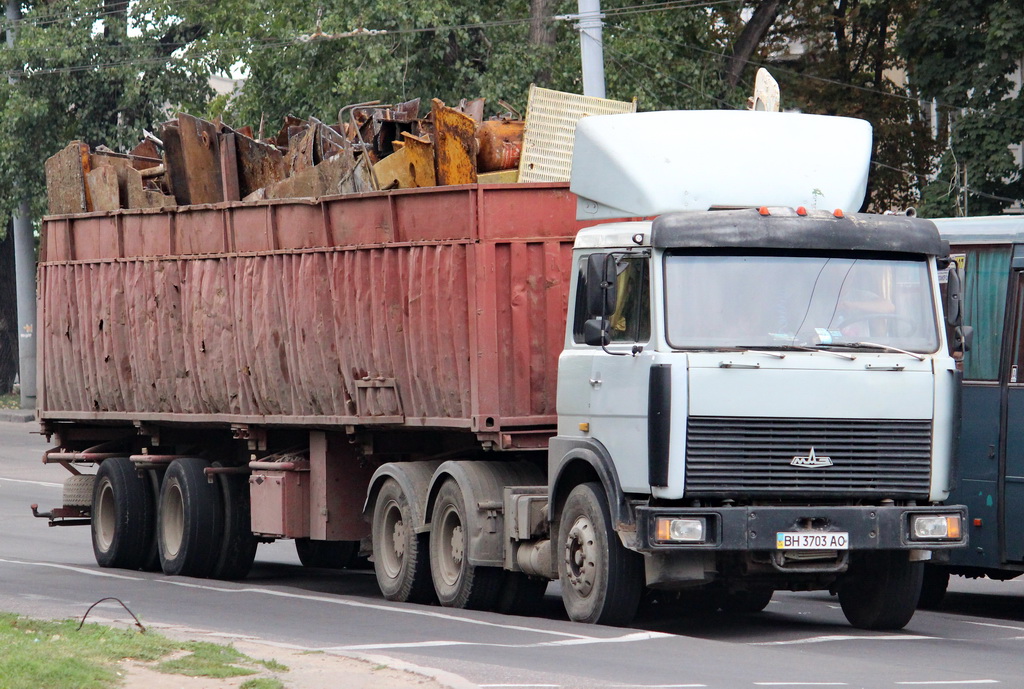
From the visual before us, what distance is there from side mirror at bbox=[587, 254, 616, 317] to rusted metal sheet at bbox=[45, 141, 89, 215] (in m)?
7.80

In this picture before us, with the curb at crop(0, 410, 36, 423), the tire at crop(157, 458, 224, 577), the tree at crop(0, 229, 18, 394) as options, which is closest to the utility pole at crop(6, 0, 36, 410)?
the curb at crop(0, 410, 36, 423)

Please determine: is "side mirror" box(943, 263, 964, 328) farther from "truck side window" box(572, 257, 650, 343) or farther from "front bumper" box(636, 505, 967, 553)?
"truck side window" box(572, 257, 650, 343)

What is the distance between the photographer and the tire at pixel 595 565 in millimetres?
10961

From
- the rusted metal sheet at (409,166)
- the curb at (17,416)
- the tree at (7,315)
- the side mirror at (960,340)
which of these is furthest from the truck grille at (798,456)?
the tree at (7,315)

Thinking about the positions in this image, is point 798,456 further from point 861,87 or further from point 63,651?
point 861,87

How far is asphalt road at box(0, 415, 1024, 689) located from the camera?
9.13 metres

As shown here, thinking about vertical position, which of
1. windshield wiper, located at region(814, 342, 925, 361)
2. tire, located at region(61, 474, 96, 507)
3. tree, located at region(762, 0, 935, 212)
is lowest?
tire, located at region(61, 474, 96, 507)

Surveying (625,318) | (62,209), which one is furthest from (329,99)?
(625,318)

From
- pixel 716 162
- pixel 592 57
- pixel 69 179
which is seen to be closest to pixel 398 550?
pixel 716 162

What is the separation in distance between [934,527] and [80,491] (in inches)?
388

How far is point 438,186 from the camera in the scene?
12805 millimetres

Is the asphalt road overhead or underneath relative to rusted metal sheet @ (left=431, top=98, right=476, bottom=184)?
underneath

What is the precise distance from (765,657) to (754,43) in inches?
946

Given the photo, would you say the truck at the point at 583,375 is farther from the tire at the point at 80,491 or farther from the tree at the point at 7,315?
the tree at the point at 7,315
